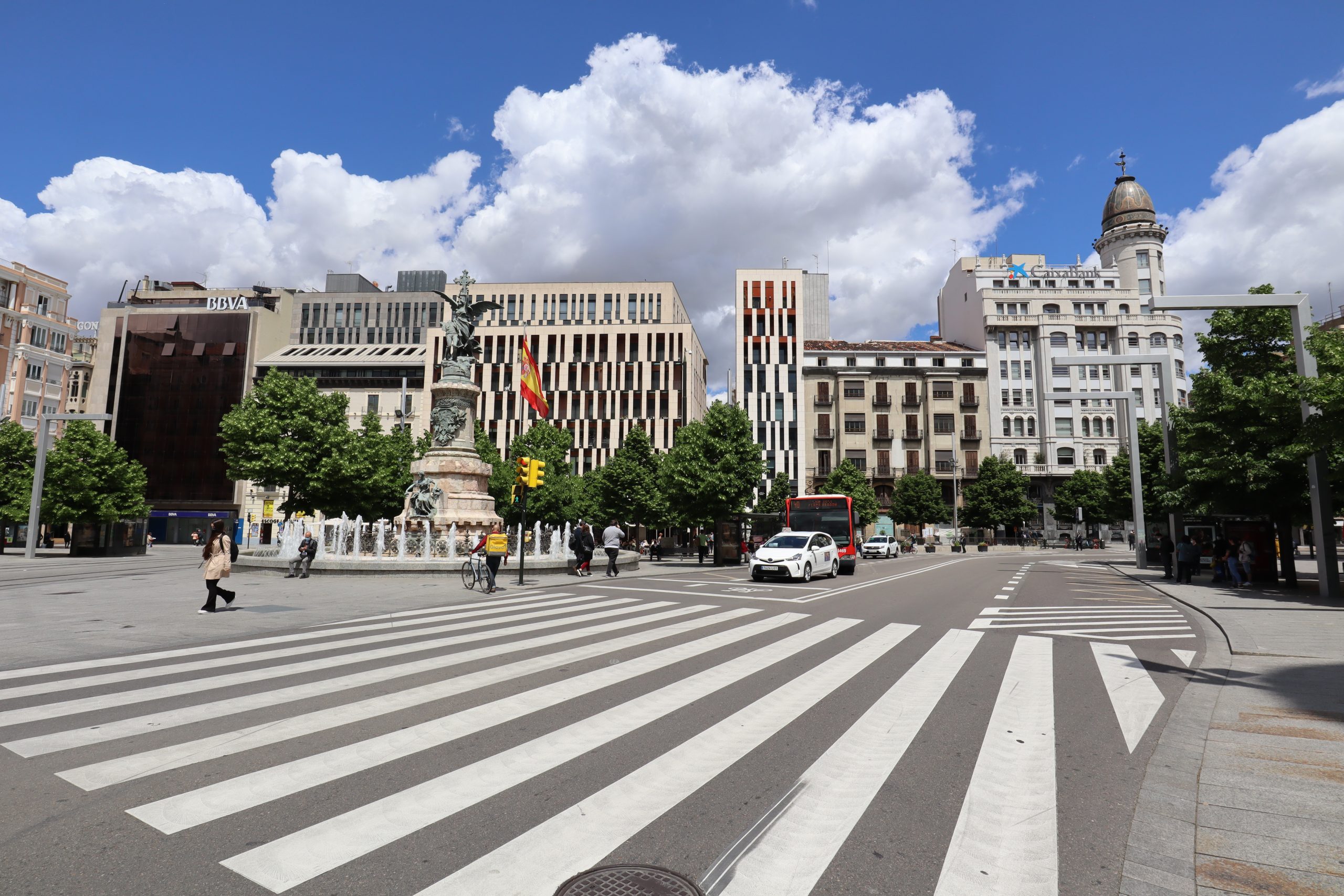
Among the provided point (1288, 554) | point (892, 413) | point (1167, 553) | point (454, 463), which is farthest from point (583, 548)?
point (892, 413)

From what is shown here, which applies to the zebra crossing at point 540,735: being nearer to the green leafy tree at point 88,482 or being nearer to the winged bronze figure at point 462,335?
the winged bronze figure at point 462,335

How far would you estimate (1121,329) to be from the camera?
234 ft

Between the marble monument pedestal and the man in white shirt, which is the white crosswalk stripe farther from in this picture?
the marble monument pedestal

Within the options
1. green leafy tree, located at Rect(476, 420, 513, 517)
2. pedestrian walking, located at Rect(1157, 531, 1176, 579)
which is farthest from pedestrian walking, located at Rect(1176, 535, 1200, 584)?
green leafy tree, located at Rect(476, 420, 513, 517)

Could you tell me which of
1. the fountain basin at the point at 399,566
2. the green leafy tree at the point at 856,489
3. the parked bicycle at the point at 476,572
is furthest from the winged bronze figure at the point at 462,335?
the green leafy tree at the point at 856,489

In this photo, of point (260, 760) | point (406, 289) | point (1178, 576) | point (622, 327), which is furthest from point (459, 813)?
point (406, 289)

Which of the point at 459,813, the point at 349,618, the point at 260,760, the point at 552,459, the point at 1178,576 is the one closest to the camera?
the point at 459,813

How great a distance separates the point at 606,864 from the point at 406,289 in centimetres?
10154

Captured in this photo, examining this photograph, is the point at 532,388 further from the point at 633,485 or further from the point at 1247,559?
the point at 633,485

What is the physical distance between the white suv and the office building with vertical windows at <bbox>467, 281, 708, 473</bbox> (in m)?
29.0

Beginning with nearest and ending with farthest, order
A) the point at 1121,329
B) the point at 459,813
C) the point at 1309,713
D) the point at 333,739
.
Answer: the point at 459,813, the point at 333,739, the point at 1309,713, the point at 1121,329

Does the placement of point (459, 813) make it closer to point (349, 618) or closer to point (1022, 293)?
point (349, 618)

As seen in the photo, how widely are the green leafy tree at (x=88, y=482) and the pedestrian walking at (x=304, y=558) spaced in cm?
2508

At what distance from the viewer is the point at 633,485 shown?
53.8 meters
